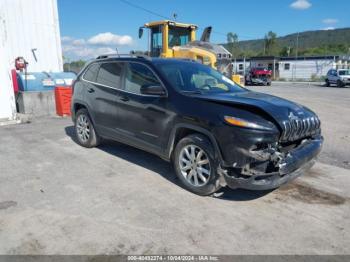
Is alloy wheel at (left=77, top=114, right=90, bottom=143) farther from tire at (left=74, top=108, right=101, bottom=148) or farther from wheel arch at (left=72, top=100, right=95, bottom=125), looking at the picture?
wheel arch at (left=72, top=100, right=95, bottom=125)

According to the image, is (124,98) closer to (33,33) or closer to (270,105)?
(270,105)

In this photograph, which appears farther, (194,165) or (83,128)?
(83,128)

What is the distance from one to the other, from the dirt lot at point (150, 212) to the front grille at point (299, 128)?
0.82 meters

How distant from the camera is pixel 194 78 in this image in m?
4.71

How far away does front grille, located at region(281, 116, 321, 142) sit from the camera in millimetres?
3561

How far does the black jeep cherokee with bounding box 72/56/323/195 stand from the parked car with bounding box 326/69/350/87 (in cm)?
2754

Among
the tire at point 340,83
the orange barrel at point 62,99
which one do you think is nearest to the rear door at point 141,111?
the orange barrel at point 62,99

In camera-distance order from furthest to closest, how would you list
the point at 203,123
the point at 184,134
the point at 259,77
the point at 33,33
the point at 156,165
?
the point at 259,77
the point at 33,33
the point at 156,165
the point at 184,134
the point at 203,123

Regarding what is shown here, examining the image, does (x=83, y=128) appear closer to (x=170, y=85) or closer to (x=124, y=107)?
(x=124, y=107)

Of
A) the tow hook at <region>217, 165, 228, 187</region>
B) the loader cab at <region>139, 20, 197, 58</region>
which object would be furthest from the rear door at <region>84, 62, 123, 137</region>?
the loader cab at <region>139, 20, 197, 58</region>

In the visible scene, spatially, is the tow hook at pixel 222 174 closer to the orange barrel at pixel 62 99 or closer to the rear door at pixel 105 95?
the rear door at pixel 105 95

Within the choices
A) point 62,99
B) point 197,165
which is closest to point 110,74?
point 197,165

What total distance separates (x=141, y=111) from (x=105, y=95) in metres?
1.10

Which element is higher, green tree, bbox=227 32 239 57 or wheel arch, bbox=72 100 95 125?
green tree, bbox=227 32 239 57
